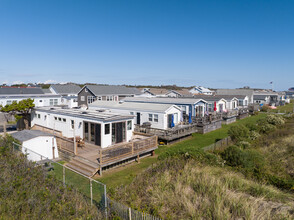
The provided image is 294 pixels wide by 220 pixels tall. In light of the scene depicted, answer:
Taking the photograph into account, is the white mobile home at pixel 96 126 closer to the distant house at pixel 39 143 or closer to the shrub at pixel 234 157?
the distant house at pixel 39 143

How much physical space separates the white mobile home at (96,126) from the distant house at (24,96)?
20.4 m

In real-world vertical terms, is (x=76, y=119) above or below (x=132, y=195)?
above

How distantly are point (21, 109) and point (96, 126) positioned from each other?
→ 12.6 meters

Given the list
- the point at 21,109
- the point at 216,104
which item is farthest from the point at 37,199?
the point at 216,104

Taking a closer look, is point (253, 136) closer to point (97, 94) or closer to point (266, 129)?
point (266, 129)

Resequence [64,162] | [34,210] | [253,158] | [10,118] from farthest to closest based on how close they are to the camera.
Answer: [10,118], [64,162], [253,158], [34,210]

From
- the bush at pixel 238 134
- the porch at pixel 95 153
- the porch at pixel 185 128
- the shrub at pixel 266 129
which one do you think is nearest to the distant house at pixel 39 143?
the porch at pixel 95 153

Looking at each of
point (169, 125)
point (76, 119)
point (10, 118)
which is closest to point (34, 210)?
point (76, 119)

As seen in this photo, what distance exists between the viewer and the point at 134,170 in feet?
48.1

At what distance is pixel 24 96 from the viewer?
38.8 metres

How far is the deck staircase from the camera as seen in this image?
13.3m

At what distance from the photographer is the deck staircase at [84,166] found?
524 inches

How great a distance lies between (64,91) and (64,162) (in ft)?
142

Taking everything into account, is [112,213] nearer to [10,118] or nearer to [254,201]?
[254,201]
